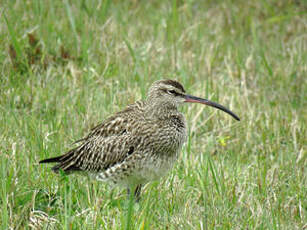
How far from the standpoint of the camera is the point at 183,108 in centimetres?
746

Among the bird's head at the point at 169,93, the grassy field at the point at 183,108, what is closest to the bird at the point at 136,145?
the bird's head at the point at 169,93

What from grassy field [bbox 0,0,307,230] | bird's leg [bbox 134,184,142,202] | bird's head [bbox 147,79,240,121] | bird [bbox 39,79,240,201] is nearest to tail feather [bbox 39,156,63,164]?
bird [bbox 39,79,240,201]

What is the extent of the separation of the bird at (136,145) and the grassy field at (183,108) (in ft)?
0.55

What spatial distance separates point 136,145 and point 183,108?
1807 millimetres

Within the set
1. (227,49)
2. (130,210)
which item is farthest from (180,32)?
(130,210)

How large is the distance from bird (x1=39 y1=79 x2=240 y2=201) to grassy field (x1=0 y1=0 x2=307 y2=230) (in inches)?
6.6

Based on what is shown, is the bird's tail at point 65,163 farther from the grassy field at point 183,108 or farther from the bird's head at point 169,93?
the bird's head at point 169,93

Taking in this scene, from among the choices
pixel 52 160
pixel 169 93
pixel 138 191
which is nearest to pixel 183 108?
pixel 169 93

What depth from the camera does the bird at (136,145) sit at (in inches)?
224

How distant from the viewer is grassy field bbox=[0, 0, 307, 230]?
525cm

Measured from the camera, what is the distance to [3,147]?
5.80 m

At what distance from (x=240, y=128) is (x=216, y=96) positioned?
566mm

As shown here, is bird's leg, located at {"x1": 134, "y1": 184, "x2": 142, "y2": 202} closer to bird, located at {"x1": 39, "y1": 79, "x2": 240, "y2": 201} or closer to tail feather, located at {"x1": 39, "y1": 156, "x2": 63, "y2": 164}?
bird, located at {"x1": 39, "y1": 79, "x2": 240, "y2": 201}

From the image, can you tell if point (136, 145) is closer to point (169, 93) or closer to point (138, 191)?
point (138, 191)
